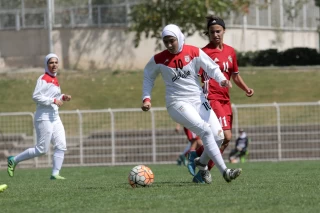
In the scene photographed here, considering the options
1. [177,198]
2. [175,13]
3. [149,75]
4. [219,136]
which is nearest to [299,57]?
[175,13]

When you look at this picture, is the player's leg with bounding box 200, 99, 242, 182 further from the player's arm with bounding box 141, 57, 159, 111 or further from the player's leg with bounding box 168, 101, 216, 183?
the player's arm with bounding box 141, 57, 159, 111

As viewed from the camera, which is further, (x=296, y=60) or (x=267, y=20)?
(x=267, y=20)

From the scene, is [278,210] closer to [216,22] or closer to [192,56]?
[192,56]

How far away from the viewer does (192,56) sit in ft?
37.6

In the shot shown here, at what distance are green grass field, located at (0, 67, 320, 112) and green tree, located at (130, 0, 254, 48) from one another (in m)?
2.00

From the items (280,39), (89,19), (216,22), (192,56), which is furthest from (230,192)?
(280,39)

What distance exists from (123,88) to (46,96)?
18.7m

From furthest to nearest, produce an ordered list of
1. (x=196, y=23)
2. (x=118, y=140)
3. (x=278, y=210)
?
(x=196, y=23) < (x=118, y=140) < (x=278, y=210)

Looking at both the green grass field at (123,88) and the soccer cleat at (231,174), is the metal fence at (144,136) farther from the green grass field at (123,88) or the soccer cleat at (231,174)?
the soccer cleat at (231,174)

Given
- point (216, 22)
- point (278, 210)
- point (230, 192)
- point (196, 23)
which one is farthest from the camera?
point (196, 23)

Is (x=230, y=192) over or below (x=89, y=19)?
below

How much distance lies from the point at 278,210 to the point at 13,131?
61.6 feet

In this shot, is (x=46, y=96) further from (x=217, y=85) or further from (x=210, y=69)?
(x=210, y=69)

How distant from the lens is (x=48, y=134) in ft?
50.7
